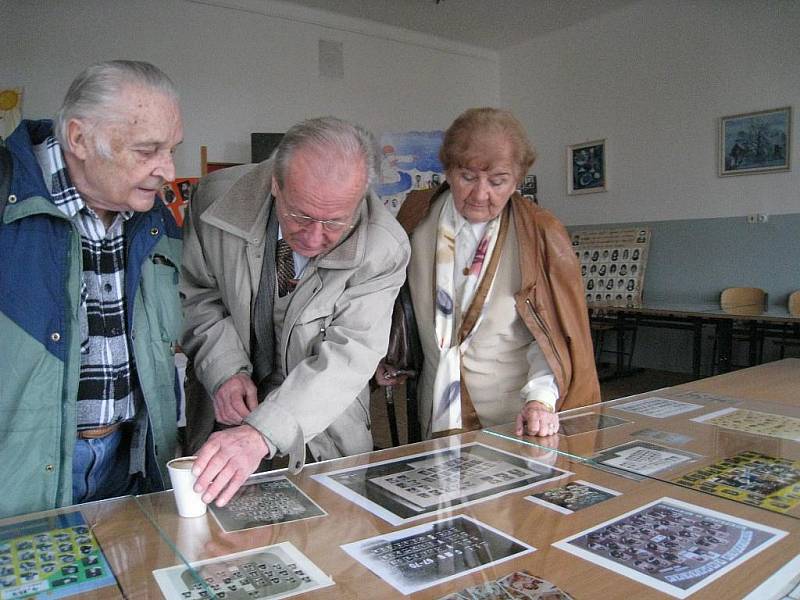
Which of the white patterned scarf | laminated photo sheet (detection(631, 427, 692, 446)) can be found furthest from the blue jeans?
laminated photo sheet (detection(631, 427, 692, 446))

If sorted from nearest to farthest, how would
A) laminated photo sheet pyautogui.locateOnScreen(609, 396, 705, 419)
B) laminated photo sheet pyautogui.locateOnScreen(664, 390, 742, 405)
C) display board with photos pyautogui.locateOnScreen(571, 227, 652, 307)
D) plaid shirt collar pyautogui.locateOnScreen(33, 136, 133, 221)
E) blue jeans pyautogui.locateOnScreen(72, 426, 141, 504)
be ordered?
plaid shirt collar pyautogui.locateOnScreen(33, 136, 133, 221) < blue jeans pyautogui.locateOnScreen(72, 426, 141, 504) < laminated photo sheet pyautogui.locateOnScreen(609, 396, 705, 419) < laminated photo sheet pyautogui.locateOnScreen(664, 390, 742, 405) < display board with photos pyautogui.locateOnScreen(571, 227, 652, 307)

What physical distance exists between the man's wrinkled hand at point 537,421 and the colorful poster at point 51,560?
103 centimetres

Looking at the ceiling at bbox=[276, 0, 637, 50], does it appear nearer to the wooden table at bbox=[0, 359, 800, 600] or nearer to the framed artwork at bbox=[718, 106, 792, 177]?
the framed artwork at bbox=[718, 106, 792, 177]

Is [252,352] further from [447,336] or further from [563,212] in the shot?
[563,212]

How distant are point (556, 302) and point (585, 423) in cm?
37

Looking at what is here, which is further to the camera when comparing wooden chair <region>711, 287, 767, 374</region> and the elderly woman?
wooden chair <region>711, 287, 767, 374</region>

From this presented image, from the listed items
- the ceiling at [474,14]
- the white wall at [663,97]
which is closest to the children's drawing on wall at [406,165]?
the ceiling at [474,14]

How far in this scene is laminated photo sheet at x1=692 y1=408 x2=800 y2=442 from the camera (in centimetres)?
163

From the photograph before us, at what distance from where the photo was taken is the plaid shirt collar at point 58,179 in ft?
4.16

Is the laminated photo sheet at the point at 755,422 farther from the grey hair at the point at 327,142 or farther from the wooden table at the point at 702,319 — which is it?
the wooden table at the point at 702,319

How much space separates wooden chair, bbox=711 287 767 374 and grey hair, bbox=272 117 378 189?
4.48 m

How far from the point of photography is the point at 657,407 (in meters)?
1.90

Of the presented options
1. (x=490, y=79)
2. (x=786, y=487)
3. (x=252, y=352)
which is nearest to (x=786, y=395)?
(x=786, y=487)

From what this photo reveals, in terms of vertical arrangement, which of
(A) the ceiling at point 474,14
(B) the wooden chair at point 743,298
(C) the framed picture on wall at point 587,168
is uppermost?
(A) the ceiling at point 474,14
